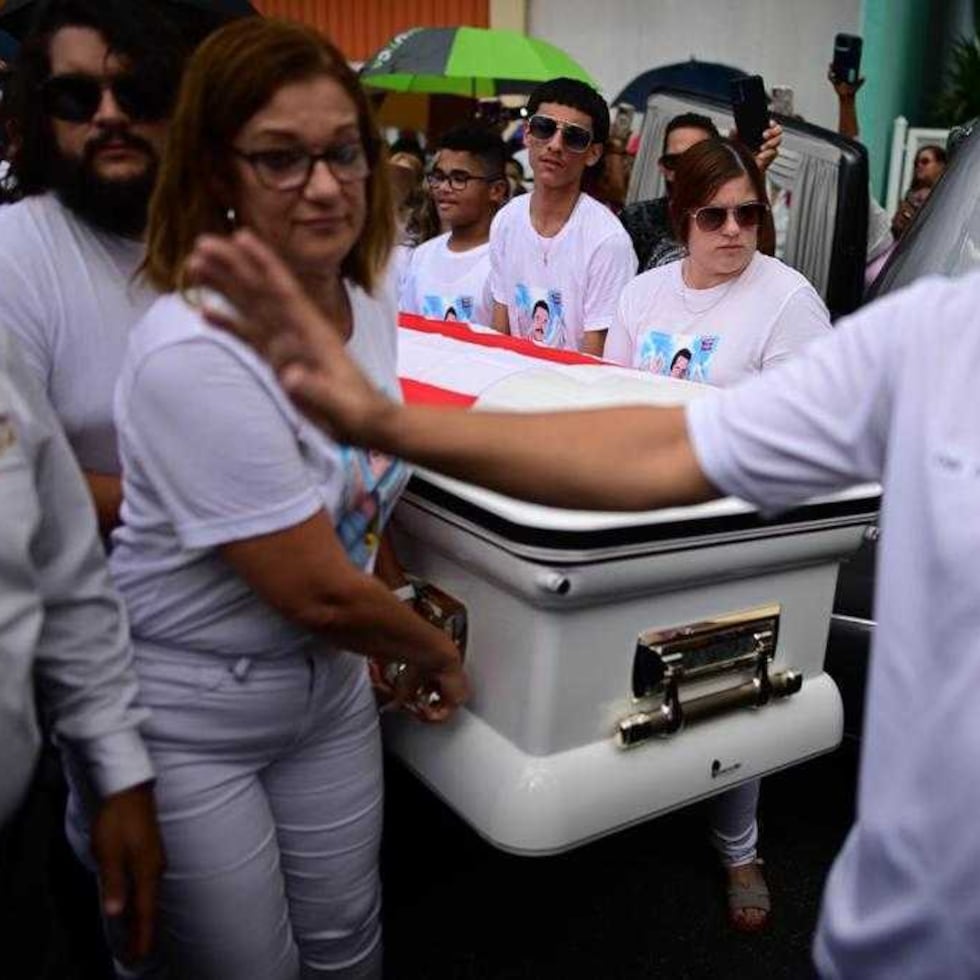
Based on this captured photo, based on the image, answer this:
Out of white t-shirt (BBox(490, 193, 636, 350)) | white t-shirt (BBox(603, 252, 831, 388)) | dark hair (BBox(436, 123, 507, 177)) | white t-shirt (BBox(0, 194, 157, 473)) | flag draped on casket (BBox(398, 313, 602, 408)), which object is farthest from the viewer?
dark hair (BBox(436, 123, 507, 177))

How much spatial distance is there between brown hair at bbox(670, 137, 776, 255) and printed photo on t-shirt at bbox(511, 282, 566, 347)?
645mm

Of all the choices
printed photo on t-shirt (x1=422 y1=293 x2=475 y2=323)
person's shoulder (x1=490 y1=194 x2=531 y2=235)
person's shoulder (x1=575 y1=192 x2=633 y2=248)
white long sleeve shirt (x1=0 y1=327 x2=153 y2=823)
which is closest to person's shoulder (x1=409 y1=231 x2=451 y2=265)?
printed photo on t-shirt (x1=422 y1=293 x2=475 y2=323)

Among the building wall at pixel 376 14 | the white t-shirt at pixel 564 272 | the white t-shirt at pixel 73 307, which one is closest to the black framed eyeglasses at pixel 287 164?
the white t-shirt at pixel 73 307

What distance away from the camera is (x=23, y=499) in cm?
109

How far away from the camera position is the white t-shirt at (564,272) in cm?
323

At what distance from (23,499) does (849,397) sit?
0.83 meters

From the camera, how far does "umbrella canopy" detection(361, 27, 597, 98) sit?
656 centimetres

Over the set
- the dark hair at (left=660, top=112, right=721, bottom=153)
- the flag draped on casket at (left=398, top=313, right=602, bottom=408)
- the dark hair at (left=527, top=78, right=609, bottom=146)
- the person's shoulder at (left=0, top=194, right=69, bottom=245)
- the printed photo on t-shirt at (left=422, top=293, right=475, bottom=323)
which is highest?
the dark hair at (left=527, top=78, right=609, bottom=146)

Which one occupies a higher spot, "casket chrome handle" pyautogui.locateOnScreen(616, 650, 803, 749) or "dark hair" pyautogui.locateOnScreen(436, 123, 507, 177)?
"dark hair" pyautogui.locateOnScreen(436, 123, 507, 177)

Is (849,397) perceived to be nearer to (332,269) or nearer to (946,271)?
(332,269)

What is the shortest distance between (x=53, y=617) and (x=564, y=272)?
2.36 meters

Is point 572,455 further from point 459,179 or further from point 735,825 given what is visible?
point 459,179

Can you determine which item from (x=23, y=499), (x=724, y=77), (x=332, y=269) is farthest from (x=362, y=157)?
(x=724, y=77)

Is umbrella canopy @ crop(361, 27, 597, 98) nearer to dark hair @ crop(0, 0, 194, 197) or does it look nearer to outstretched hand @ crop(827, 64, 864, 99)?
outstretched hand @ crop(827, 64, 864, 99)
